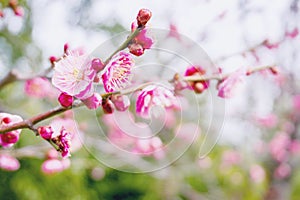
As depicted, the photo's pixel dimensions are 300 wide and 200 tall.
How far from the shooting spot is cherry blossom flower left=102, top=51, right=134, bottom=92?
0.75 m

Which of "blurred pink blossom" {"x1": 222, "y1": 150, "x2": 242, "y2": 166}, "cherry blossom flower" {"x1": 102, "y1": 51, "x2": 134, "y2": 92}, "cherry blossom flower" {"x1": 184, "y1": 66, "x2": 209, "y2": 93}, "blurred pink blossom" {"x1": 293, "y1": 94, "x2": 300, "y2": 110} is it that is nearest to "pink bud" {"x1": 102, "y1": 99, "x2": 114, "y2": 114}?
"cherry blossom flower" {"x1": 102, "y1": 51, "x2": 134, "y2": 92}

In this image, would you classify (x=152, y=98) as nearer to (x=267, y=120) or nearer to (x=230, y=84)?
(x=230, y=84)

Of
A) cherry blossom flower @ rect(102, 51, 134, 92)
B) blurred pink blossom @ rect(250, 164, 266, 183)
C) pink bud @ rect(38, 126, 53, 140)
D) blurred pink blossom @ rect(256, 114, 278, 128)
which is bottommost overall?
pink bud @ rect(38, 126, 53, 140)

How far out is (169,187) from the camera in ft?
14.1

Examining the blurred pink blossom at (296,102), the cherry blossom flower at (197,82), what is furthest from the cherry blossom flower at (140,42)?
the blurred pink blossom at (296,102)

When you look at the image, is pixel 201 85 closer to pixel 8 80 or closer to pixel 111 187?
pixel 8 80

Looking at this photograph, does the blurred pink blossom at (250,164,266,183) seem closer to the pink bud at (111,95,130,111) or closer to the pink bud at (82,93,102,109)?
the pink bud at (111,95,130,111)

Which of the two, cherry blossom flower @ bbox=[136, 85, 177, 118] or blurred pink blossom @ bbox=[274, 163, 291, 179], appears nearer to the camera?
cherry blossom flower @ bbox=[136, 85, 177, 118]

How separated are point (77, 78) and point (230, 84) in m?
0.42

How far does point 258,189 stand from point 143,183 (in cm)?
175

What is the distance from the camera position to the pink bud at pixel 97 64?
74 cm

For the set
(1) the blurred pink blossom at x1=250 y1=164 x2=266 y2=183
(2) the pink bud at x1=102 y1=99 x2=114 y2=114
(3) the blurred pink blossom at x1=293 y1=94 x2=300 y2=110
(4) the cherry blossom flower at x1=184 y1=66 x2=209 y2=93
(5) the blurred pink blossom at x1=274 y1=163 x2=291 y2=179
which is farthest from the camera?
(1) the blurred pink blossom at x1=250 y1=164 x2=266 y2=183

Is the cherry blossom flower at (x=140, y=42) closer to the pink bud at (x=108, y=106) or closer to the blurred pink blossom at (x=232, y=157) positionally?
the pink bud at (x=108, y=106)

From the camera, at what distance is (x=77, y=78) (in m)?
0.76
